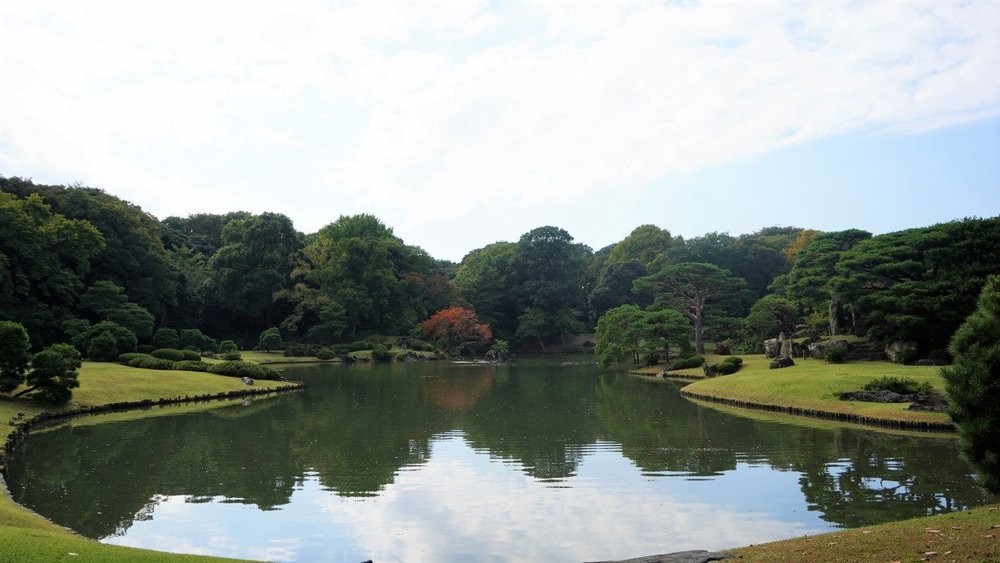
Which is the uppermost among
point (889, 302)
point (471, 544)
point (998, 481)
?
point (889, 302)

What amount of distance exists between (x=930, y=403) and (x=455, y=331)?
48.1 m

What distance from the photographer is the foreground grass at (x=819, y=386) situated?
24391 millimetres

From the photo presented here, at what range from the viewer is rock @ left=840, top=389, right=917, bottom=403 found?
24797 millimetres

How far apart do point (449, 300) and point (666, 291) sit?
1108 inches

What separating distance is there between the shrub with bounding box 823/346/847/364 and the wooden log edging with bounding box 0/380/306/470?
26.3 metres

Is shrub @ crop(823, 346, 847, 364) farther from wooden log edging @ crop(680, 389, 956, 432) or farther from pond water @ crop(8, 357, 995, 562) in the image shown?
pond water @ crop(8, 357, 995, 562)

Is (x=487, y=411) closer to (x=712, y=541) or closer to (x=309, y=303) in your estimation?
(x=712, y=541)

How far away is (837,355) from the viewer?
3475 cm

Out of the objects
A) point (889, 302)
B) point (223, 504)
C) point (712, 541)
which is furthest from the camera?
point (889, 302)

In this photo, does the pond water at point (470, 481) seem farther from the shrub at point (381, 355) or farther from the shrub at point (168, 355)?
the shrub at point (381, 355)

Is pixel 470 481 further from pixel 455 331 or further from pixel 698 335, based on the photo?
pixel 455 331

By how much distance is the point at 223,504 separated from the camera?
48.0ft

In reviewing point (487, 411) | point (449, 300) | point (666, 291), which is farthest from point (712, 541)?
point (449, 300)

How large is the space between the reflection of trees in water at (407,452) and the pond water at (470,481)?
82mm
